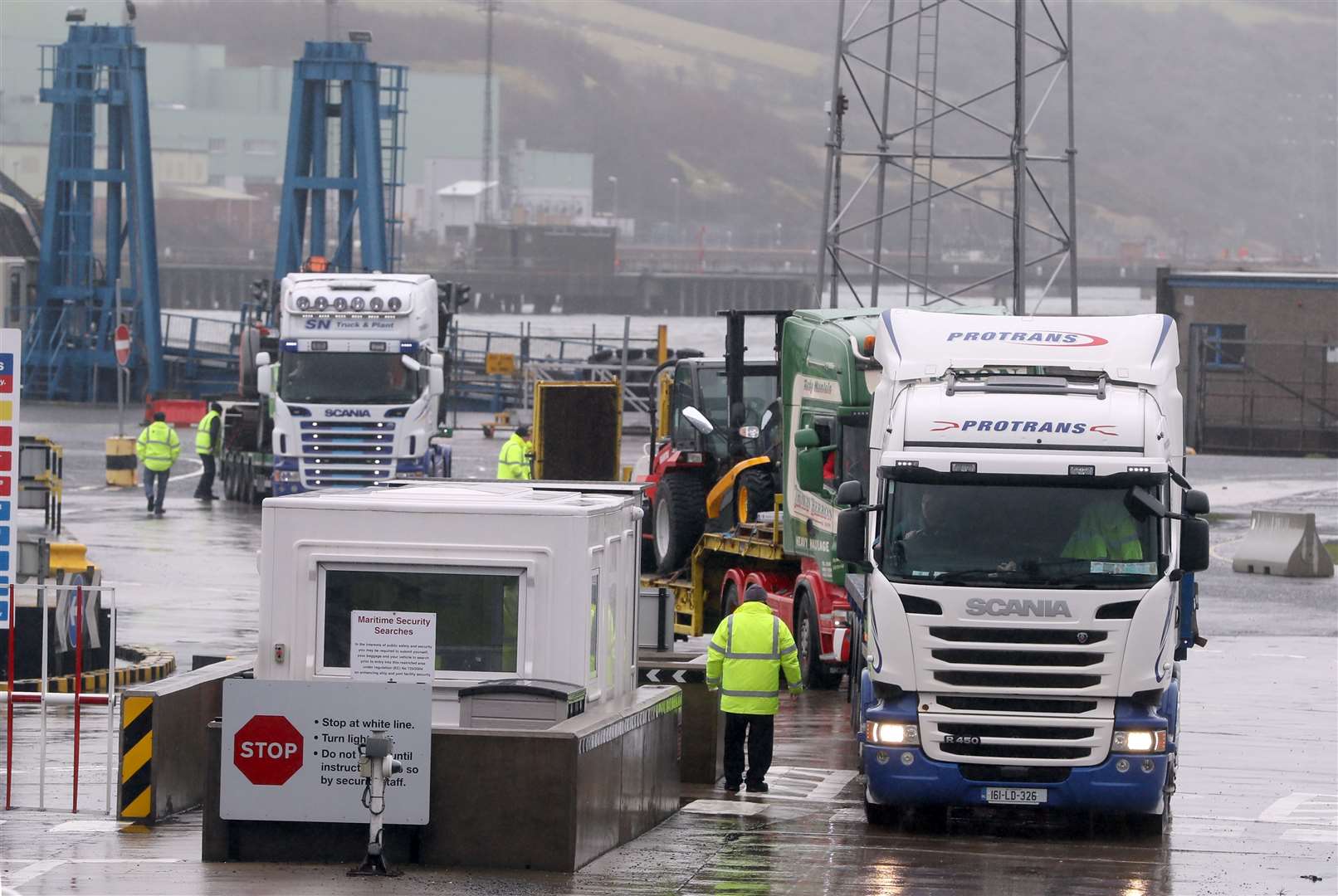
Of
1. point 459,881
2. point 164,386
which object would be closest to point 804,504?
point 459,881

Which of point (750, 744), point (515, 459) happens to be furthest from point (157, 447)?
point (750, 744)

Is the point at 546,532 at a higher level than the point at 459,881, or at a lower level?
higher

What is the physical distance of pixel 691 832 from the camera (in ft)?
41.5

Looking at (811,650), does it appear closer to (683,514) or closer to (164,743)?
(683,514)

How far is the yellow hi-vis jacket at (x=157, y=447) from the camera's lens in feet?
115

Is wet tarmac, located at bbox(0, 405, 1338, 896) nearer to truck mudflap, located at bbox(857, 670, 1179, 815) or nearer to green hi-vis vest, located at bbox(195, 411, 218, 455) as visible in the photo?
truck mudflap, located at bbox(857, 670, 1179, 815)

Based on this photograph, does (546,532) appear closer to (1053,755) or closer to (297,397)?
(1053,755)

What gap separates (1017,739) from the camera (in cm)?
1235

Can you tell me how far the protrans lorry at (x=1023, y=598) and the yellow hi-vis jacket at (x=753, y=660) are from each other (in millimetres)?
935

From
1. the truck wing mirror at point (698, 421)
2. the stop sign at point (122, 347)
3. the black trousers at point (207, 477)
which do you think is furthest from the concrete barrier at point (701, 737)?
the stop sign at point (122, 347)

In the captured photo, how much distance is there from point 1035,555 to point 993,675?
79 cm

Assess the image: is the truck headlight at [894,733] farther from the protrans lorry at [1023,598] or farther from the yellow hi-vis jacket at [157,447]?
the yellow hi-vis jacket at [157,447]

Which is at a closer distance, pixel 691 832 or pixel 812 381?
pixel 691 832

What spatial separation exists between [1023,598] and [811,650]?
6.55 m
